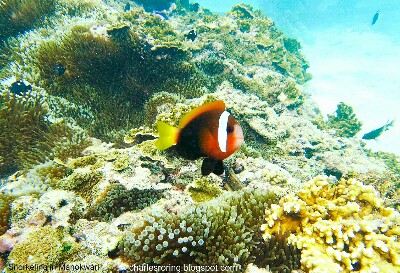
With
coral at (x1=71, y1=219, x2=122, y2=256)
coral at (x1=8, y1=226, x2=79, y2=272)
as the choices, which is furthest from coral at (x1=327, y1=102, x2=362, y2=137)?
coral at (x1=8, y1=226, x2=79, y2=272)

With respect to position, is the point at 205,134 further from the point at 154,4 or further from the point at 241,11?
the point at 241,11

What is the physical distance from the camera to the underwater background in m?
2.35

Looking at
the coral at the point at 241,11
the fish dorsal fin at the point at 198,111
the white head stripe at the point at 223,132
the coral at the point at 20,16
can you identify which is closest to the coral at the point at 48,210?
the fish dorsal fin at the point at 198,111

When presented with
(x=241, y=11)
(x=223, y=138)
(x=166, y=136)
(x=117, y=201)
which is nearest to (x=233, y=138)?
(x=223, y=138)

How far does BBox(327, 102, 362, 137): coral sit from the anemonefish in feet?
31.8

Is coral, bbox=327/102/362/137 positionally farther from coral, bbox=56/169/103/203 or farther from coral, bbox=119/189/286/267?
coral, bbox=56/169/103/203

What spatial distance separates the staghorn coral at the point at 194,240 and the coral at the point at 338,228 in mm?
288

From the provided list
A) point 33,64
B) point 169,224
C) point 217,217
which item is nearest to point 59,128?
point 33,64

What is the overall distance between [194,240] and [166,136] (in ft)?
4.00

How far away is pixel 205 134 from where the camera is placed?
1.62 m

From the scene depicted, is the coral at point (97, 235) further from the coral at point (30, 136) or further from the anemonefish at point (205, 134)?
the coral at point (30, 136)

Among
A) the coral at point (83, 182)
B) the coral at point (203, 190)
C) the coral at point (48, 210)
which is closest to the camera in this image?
the coral at point (48, 210)

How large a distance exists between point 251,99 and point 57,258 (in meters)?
4.88

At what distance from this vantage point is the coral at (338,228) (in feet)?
7.65
